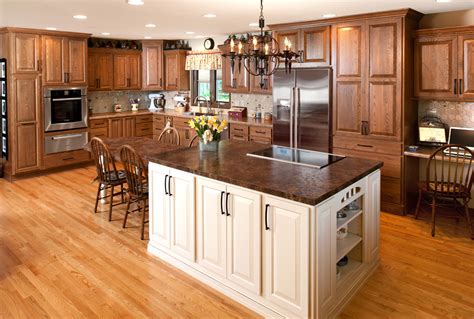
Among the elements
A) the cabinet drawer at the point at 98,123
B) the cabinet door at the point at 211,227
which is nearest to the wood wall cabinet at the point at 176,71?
the cabinet drawer at the point at 98,123

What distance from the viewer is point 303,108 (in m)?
5.57

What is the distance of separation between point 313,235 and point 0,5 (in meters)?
4.21

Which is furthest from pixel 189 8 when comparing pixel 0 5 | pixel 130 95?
pixel 130 95

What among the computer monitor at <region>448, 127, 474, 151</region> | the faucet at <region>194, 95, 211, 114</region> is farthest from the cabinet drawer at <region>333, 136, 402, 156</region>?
the faucet at <region>194, 95, 211, 114</region>

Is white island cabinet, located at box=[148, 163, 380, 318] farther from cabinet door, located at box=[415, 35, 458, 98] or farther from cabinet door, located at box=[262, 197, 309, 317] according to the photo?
cabinet door, located at box=[415, 35, 458, 98]

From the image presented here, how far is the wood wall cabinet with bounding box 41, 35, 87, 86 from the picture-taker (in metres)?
6.62

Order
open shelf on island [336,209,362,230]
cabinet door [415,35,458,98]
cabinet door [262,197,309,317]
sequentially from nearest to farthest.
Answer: cabinet door [262,197,309,317] < open shelf on island [336,209,362,230] < cabinet door [415,35,458,98]

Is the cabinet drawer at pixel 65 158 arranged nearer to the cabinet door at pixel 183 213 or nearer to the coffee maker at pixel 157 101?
the coffee maker at pixel 157 101

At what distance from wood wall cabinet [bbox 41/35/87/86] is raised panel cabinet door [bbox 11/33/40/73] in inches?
4.8

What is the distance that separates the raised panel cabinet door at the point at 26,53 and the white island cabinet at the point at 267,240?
4.00 meters

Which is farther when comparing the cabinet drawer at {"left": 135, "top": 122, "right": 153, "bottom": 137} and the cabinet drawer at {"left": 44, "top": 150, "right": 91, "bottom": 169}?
the cabinet drawer at {"left": 135, "top": 122, "right": 153, "bottom": 137}

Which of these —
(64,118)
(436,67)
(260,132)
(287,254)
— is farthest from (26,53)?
(436,67)

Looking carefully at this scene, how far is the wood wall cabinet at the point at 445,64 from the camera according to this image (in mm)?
4387

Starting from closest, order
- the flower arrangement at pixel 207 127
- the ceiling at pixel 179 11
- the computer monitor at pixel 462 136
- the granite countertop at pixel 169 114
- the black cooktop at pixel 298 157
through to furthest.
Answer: the black cooktop at pixel 298 157 → the flower arrangement at pixel 207 127 → the ceiling at pixel 179 11 → the computer monitor at pixel 462 136 → the granite countertop at pixel 169 114
